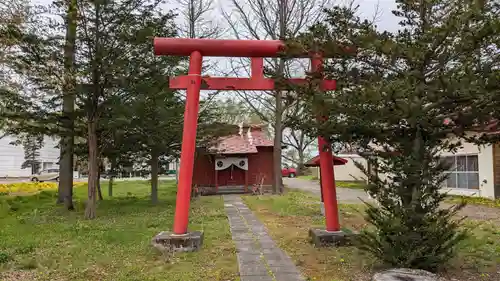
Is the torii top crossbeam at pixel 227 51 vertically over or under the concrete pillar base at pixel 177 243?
over

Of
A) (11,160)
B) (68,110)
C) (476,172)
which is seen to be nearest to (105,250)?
(68,110)

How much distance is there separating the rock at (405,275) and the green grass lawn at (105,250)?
1874 mm

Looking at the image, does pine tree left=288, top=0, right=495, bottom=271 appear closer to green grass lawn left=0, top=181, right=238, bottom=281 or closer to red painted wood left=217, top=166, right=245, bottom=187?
green grass lawn left=0, top=181, right=238, bottom=281

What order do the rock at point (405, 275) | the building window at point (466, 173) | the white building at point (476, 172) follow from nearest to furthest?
the rock at point (405, 275)
the white building at point (476, 172)
the building window at point (466, 173)

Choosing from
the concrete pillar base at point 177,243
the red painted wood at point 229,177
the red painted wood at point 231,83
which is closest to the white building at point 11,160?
the red painted wood at point 229,177

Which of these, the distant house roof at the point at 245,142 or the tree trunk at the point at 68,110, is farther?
the distant house roof at the point at 245,142

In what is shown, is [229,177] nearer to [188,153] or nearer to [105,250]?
[188,153]

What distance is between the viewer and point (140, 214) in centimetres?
1222

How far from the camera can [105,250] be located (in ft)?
23.4

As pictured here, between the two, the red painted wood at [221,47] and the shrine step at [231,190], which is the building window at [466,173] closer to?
the shrine step at [231,190]

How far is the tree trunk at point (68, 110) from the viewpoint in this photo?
10555mm

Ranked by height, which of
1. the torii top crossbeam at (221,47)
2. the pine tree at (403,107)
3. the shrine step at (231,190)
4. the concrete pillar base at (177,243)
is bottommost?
the shrine step at (231,190)

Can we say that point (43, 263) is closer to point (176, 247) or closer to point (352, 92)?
point (176, 247)

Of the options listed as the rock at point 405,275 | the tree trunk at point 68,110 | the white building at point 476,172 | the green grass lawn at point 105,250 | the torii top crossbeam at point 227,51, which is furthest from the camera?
the white building at point 476,172
